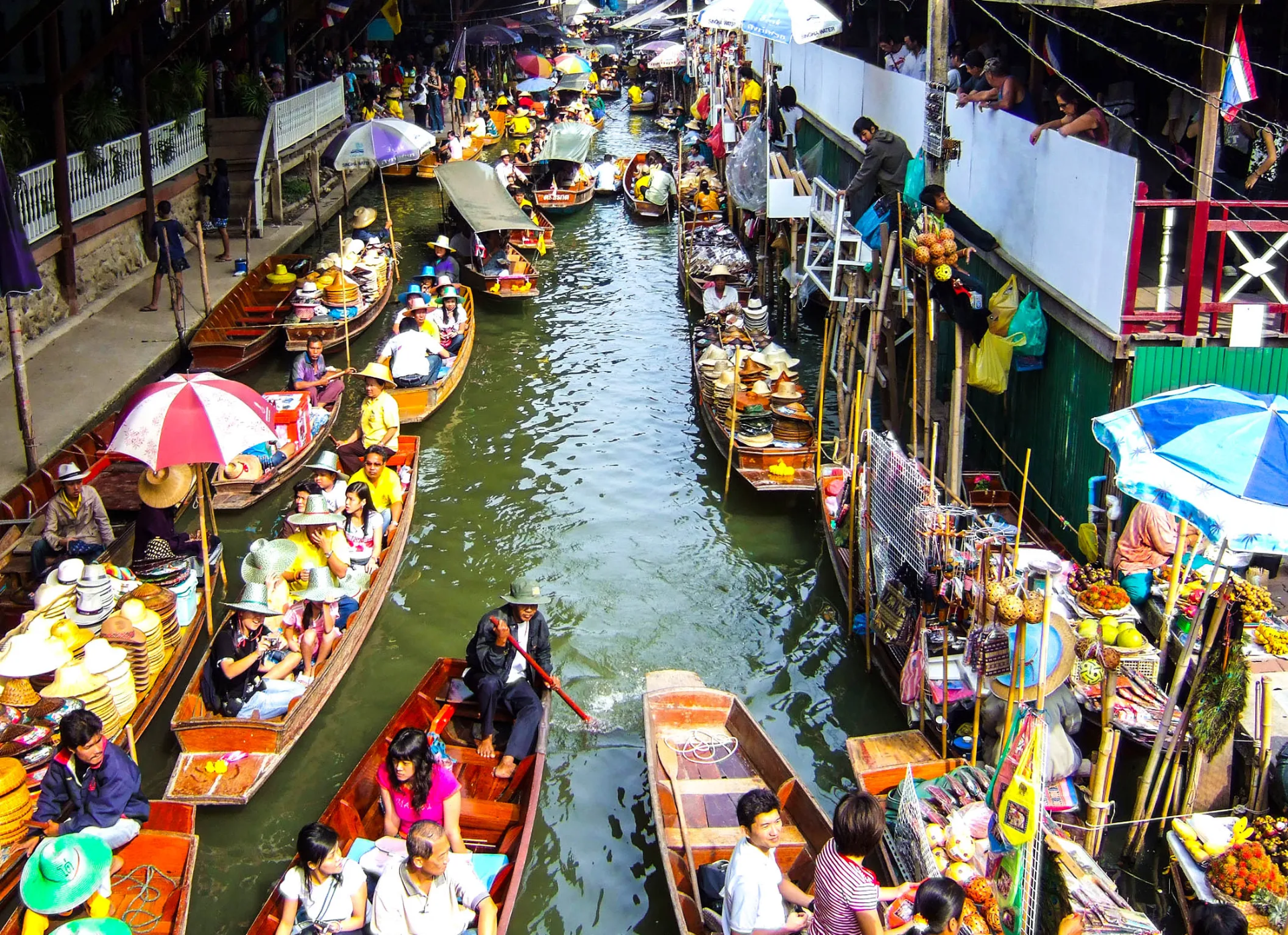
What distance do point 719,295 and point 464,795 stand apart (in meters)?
12.1

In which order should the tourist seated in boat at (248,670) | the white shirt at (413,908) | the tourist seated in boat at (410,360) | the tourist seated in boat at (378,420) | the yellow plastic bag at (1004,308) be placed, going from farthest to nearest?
the tourist seated in boat at (410,360) < the tourist seated in boat at (378,420) < the yellow plastic bag at (1004,308) < the tourist seated in boat at (248,670) < the white shirt at (413,908)

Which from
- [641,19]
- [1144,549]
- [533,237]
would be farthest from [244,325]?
[641,19]

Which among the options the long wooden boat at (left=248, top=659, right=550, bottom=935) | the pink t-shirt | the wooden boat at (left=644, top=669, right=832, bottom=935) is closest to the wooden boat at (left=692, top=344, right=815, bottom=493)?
the wooden boat at (left=644, top=669, right=832, bottom=935)

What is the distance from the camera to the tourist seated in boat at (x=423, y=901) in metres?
6.37

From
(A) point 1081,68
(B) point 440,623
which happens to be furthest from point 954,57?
(B) point 440,623

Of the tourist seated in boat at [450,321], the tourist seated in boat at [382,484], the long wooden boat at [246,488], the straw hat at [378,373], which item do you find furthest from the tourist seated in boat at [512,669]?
the tourist seated in boat at [450,321]

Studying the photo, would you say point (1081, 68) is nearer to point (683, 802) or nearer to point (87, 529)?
point (683, 802)

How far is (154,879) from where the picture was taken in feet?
23.7

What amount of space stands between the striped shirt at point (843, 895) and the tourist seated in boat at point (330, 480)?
6114 millimetres

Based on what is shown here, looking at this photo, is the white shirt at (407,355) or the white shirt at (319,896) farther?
the white shirt at (407,355)

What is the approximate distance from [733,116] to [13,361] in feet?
63.1

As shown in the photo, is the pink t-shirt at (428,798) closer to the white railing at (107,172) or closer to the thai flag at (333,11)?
the white railing at (107,172)

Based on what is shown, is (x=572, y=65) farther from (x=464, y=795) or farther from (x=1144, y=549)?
(x=464, y=795)

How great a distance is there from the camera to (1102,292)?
9.58 m
